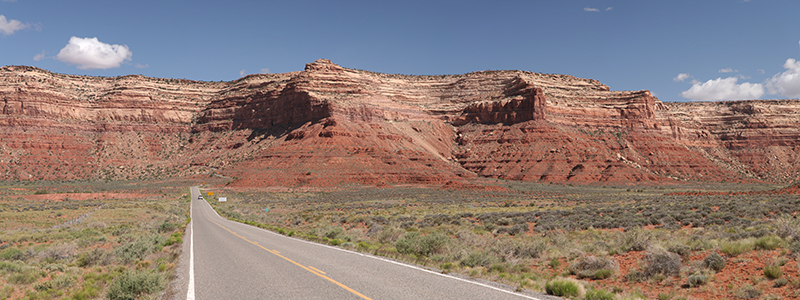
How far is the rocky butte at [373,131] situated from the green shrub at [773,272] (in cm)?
6561

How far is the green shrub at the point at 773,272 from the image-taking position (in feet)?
24.6

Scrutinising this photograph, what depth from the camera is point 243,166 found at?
3265 inches

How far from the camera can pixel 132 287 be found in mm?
8398

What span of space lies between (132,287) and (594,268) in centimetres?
1057

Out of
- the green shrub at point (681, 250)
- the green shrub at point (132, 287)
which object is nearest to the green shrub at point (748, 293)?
the green shrub at point (681, 250)

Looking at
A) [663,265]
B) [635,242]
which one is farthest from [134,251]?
[635,242]

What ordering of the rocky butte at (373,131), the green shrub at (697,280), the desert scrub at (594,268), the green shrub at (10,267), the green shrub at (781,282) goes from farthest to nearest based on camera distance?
the rocky butte at (373,131) < the green shrub at (10,267) < the desert scrub at (594,268) < the green shrub at (697,280) < the green shrub at (781,282)

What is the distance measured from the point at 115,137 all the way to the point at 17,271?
11353 cm

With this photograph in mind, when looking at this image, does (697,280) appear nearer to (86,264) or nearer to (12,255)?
(86,264)

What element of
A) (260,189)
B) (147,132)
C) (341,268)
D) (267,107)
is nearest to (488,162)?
(260,189)

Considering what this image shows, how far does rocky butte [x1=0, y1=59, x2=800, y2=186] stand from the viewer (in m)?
83.9

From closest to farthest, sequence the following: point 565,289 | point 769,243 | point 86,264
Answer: point 565,289 → point 769,243 → point 86,264

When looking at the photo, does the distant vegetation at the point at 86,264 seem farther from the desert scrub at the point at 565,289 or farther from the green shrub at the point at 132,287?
the desert scrub at the point at 565,289

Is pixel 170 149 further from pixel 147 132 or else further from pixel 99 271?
pixel 99 271
